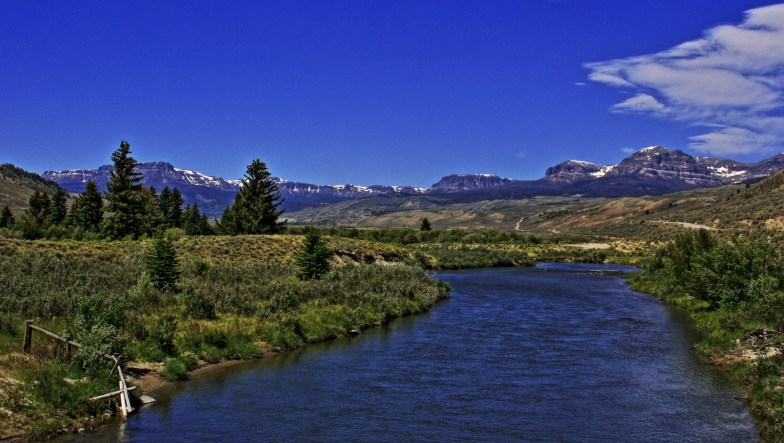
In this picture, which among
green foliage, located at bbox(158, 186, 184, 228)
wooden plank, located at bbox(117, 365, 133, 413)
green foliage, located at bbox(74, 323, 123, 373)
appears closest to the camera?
wooden plank, located at bbox(117, 365, 133, 413)

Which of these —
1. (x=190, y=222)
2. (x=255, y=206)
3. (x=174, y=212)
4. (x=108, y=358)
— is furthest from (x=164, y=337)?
(x=174, y=212)

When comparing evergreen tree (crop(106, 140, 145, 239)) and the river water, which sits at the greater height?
evergreen tree (crop(106, 140, 145, 239))

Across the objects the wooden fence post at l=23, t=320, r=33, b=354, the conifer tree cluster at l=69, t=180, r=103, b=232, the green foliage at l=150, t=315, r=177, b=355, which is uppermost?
the conifer tree cluster at l=69, t=180, r=103, b=232

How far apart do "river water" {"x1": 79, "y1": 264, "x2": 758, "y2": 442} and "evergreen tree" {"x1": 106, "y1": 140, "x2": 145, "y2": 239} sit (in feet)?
137

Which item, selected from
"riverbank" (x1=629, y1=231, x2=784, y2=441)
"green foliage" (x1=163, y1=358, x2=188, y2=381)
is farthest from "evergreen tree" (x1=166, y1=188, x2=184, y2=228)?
"green foliage" (x1=163, y1=358, x2=188, y2=381)

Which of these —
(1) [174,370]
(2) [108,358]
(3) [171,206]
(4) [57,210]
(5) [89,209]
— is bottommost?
(1) [174,370]

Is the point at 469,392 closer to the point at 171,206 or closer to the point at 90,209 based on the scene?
the point at 90,209

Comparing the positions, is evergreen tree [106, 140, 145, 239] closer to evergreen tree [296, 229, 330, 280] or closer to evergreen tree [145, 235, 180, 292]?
evergreen tree [296, 229, 330, 280]

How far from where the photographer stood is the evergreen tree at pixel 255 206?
8394 cm

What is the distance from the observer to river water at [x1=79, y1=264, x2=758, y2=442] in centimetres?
2170

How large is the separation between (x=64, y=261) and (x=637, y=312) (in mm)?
43413

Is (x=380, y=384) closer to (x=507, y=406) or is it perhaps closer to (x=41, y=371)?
(x=507, y=406)

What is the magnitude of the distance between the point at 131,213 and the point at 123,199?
1849 millimetres

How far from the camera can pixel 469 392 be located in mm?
26562
